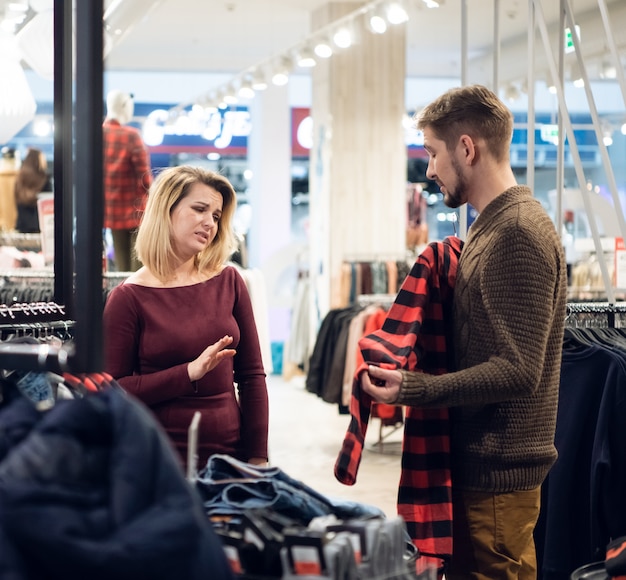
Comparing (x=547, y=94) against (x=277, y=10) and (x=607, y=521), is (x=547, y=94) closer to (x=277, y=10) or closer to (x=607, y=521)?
(x=277, y=10)

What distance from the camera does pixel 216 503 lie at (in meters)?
1.77

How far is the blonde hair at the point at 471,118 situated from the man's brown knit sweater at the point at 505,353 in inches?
5.7

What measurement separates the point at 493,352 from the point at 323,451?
5397mm

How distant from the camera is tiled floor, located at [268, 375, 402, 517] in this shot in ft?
20.8

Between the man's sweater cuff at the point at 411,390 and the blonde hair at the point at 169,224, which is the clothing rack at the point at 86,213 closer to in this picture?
the man's sweater cuff at the point at 411,390

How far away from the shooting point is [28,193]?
23.8ft

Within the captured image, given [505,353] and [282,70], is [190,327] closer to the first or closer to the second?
[505,353]

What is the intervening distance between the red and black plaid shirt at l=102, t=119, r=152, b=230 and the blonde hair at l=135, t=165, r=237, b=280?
3.01m

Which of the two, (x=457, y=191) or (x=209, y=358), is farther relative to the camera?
(x=209, y=358)

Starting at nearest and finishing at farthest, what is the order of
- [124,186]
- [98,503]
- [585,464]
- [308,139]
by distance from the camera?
[98,503] < [585,464] < [124,186] < [308,139]

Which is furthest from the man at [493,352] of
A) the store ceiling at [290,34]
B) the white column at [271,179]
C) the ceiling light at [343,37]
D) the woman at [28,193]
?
the white column at [271,179]

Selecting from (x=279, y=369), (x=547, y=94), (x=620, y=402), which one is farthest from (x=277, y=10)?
(x=620, y=402)

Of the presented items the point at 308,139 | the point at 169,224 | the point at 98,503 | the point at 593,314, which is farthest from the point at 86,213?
the point at 308,139

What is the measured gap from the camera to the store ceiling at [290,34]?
1118 centimetres
